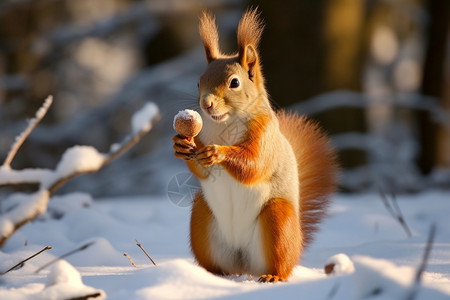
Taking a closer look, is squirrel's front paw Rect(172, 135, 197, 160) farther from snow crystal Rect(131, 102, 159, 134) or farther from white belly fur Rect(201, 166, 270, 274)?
snow crystal Rect(131, 102, 159, 134)

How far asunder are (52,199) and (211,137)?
110 centimetres

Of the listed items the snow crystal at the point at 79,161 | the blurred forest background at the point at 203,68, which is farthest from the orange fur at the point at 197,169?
the blurred forest background at the point at 203,68

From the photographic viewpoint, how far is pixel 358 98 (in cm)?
461

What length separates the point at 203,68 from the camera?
614 centimetres

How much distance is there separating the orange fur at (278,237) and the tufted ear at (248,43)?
378 mm

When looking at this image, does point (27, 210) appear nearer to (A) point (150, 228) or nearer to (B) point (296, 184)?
(B) point (296, 184)

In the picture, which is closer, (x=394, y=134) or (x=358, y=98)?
(x=358, y=98)

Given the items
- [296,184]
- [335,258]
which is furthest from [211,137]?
[335,258]

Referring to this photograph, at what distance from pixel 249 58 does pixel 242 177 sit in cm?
36

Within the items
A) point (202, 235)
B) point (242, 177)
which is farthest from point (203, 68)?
point (242, 177)

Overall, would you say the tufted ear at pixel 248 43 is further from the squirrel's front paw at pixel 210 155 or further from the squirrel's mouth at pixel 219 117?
the squirrel's front paw at pixel 210 155

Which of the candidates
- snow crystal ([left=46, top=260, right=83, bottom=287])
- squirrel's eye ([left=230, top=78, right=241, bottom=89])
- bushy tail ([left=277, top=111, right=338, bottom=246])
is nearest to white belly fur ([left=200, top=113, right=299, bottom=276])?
squirrel's eye ([left=230, top=78, right=241, bottom=89])

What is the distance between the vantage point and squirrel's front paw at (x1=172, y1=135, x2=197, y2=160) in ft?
5.22

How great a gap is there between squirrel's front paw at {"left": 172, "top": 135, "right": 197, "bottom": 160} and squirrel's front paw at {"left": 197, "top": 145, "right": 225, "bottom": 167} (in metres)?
0.05
